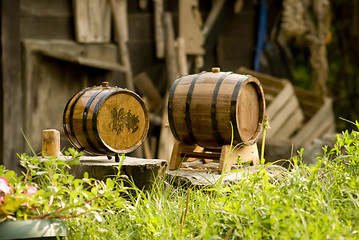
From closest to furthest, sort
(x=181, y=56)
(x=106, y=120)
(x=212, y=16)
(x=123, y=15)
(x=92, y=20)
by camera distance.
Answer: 1. (x=106, y=120)
2. (x=92, y=20)
3. (x=123, y=15)
4. (x=181, y=56)
5. (x=212, y=16)

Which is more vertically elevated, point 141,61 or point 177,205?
point 141,61

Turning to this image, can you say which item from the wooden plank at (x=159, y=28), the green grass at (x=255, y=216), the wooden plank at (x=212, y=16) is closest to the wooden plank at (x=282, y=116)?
the wooden plank at (x=212, y=16)

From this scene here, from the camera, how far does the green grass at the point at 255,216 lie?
2.71 m

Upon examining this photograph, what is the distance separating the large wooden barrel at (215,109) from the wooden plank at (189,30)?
410cm

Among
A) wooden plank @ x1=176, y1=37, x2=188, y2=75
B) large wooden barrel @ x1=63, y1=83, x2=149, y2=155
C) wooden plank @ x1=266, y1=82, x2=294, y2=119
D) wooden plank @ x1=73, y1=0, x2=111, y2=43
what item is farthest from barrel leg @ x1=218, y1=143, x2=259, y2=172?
wooden plank @ x1=266, y1=82, x2=294, y2=119

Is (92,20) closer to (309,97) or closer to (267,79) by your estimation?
Answer: (267,79)

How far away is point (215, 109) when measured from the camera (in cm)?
393

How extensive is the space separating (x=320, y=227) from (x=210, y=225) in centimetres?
52

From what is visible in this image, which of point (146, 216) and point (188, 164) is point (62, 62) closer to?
point (188, 164)

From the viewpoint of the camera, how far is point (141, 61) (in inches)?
316

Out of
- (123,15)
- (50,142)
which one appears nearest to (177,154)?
(50,142)

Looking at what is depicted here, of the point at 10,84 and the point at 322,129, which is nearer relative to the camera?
the point at 10,84

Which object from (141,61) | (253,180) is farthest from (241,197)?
(141,61)

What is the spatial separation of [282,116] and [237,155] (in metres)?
4.25
